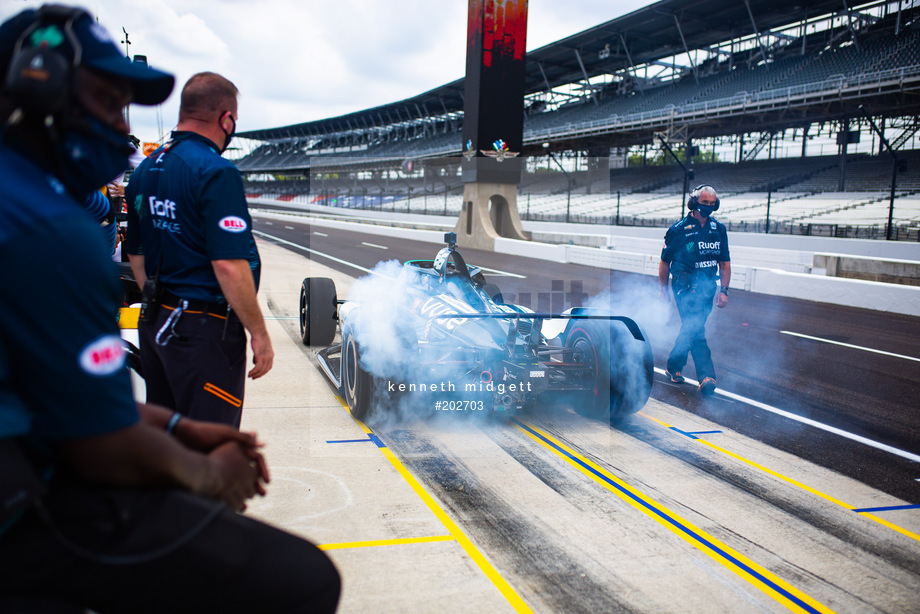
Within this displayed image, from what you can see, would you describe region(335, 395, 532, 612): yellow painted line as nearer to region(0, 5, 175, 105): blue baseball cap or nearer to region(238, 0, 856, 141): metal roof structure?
region(0, 5, 175, 105): blue baseball cap

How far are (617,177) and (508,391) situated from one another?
45.9 m

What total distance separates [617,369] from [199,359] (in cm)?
346

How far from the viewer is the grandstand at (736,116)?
2758 centimetres

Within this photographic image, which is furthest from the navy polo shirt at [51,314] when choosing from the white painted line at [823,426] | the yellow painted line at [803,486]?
the white painted line at [823,426]

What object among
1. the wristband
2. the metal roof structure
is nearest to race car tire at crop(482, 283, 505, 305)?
the wristband

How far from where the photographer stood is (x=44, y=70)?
4.08ft

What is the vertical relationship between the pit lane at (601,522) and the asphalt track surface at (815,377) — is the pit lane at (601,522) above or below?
below

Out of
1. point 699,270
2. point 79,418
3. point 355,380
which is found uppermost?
point 699,270

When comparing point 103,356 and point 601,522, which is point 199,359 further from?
point 601,522

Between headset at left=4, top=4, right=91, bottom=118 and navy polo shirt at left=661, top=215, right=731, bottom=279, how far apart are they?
5811 millimetres

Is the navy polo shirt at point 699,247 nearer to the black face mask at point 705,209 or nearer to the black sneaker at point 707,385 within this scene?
the black face mask at point 705,209

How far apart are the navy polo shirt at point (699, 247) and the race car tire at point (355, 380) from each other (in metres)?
3.28

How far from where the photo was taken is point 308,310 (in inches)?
300

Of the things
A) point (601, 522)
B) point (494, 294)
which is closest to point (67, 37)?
point (601, 522)
